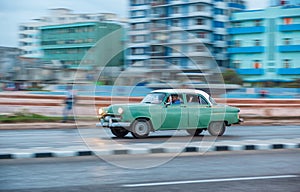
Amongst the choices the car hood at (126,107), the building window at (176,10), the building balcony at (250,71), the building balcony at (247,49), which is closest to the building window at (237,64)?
the building balcony at (250,71)

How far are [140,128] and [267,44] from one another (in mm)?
55351

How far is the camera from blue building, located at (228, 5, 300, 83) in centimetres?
6575

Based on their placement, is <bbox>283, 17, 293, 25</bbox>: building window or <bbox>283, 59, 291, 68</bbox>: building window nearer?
<bbox>283, 17, 293, 25</bbox>: building window

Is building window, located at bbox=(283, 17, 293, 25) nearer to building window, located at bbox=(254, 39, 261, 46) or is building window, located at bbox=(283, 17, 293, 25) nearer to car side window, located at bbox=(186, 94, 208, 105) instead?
building window, located at bbox=(254, 39, 261, 46)

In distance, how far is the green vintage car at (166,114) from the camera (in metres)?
15.2

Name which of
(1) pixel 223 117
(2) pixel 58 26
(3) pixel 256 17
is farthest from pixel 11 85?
(1) pixel 223 117

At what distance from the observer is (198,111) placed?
1595 centimetres

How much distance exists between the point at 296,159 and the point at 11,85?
185 ft

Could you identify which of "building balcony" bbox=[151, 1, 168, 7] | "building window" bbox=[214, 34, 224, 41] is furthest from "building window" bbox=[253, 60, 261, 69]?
"building balcony" bbox=[151, 1, 168, 7]

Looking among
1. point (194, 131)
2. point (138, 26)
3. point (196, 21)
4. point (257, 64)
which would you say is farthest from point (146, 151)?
point (138, 26)

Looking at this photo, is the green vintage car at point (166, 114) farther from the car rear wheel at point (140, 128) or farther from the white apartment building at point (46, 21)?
the white apartment building at point (46, 21)

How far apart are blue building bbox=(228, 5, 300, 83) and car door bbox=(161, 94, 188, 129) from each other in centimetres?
5246

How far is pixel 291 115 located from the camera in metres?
34.1

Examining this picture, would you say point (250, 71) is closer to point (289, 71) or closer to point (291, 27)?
point (289, 71)
